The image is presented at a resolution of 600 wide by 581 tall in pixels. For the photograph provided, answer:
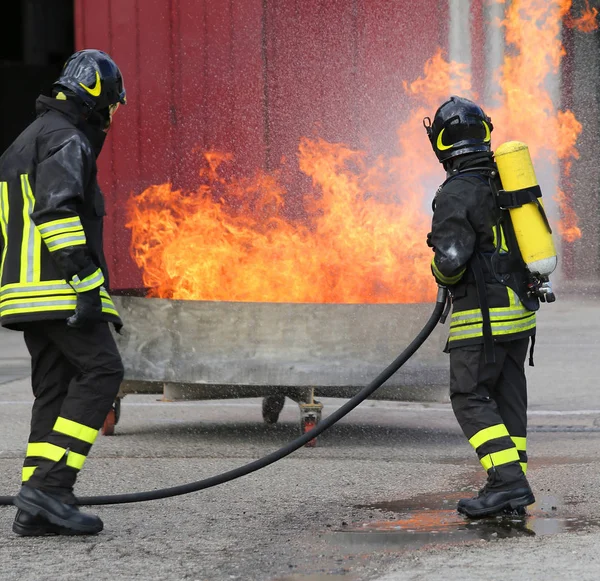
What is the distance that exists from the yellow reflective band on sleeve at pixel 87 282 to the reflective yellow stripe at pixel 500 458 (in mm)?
1606

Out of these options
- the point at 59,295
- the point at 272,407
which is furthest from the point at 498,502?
the point at 272,407

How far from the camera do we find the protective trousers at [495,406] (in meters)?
4.86

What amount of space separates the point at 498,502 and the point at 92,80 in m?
2.19

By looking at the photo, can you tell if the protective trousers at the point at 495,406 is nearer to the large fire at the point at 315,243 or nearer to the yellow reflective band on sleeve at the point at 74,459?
the yellow reflective band on sleeve at the point at 74,459

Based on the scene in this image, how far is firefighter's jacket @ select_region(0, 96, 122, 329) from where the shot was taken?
4.49 meters

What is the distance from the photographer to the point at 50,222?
449cm

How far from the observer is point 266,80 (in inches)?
464

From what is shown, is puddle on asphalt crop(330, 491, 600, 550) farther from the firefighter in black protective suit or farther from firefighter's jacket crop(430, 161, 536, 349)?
firefighter's jacket crop(430, 161, 536, 349)

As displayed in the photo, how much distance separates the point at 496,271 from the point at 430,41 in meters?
7.10

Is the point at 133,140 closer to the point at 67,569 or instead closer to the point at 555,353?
the point at 555,353

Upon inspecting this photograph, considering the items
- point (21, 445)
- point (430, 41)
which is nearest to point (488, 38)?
point (430, 41)

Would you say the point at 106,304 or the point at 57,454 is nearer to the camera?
the point at 57,454

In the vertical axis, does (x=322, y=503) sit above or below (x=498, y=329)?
below

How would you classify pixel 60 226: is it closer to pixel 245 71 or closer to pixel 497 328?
pixel 497 328
